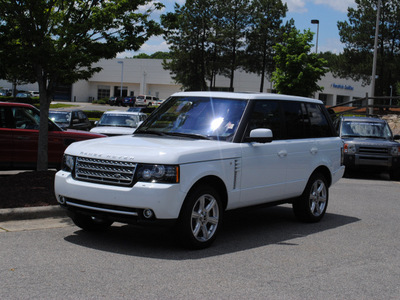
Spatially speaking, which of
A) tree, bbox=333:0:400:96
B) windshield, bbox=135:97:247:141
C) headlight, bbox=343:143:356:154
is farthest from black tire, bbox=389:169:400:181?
tree, bbox=333:0:400:96

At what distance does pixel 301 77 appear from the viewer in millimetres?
37031

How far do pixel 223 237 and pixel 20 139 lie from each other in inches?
264

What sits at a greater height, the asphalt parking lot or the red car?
the red car

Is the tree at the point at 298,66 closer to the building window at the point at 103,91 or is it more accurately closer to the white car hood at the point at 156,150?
the white car hood at the point at 156,150

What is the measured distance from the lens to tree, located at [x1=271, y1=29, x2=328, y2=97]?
37.0 m

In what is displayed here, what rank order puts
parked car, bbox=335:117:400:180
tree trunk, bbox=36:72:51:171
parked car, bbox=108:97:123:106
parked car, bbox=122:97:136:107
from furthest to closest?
parked car, bbox=108:97:123:106, parked car, bbox=122:97:136:107, parked car, bbox=335:117:400:180, tree trunk, bbox=36:72:51:171

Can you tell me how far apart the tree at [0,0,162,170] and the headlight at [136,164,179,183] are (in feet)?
14.6

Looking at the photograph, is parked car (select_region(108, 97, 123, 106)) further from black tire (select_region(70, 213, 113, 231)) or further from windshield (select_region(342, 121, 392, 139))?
black tire (select_region(70, 213, 113, 231))

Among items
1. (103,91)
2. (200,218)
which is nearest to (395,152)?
(200,218)

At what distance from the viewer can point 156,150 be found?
636cm

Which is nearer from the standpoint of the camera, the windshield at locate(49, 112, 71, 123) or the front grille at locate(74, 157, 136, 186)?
the front grille at locate(74, 157, 136, 186)

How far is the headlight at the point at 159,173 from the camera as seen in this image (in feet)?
20.4

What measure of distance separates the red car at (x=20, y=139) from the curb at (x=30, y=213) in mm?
4024

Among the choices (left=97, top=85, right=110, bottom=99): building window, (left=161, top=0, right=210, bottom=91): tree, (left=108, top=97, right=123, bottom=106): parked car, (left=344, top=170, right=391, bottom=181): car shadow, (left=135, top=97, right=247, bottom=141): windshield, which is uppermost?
(left=161, top=0, right=210, bottom=91): tree
